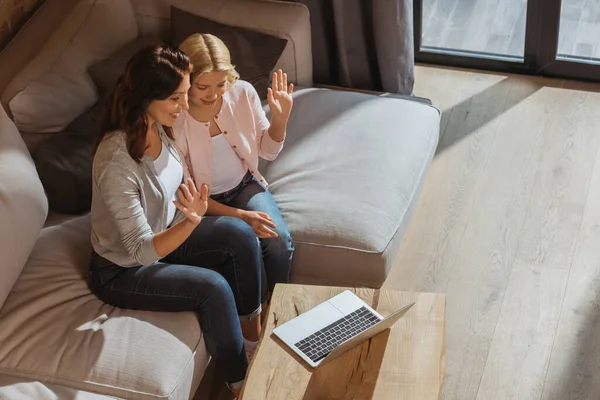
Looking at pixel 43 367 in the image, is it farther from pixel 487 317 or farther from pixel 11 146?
pixel 487 317

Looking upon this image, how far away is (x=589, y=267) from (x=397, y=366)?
3.71 feet

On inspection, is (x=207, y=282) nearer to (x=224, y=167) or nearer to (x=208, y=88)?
(x=224, y=167)

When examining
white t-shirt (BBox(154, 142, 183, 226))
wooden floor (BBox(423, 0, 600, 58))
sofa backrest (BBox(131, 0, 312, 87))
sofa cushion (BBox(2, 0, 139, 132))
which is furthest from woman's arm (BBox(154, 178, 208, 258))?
wooden floor (BBox(423, 0, 600, 58))

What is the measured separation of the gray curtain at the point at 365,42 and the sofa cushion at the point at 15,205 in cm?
145

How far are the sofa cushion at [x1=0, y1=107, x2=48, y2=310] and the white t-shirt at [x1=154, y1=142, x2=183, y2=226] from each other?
1.28 feet

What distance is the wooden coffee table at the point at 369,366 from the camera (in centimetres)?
226

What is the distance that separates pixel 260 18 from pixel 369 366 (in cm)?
157

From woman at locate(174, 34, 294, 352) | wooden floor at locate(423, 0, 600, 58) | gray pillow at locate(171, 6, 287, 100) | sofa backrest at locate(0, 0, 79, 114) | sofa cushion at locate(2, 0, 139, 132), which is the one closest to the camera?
woman at locate(174, 34, 294, 352)

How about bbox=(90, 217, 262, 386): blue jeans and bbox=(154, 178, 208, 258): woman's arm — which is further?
bbox=(90, 217, 262, 386): blue jeans

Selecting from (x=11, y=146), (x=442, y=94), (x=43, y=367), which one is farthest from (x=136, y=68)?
(x=442, y=94)

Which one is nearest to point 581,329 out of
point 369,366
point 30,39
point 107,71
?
point 369,366

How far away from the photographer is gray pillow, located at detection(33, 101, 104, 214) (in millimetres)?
2865

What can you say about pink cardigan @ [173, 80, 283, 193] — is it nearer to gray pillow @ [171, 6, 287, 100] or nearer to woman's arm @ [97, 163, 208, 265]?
woman's arm @ [97, 163, 208, 265]

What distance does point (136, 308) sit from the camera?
2.58 meters
